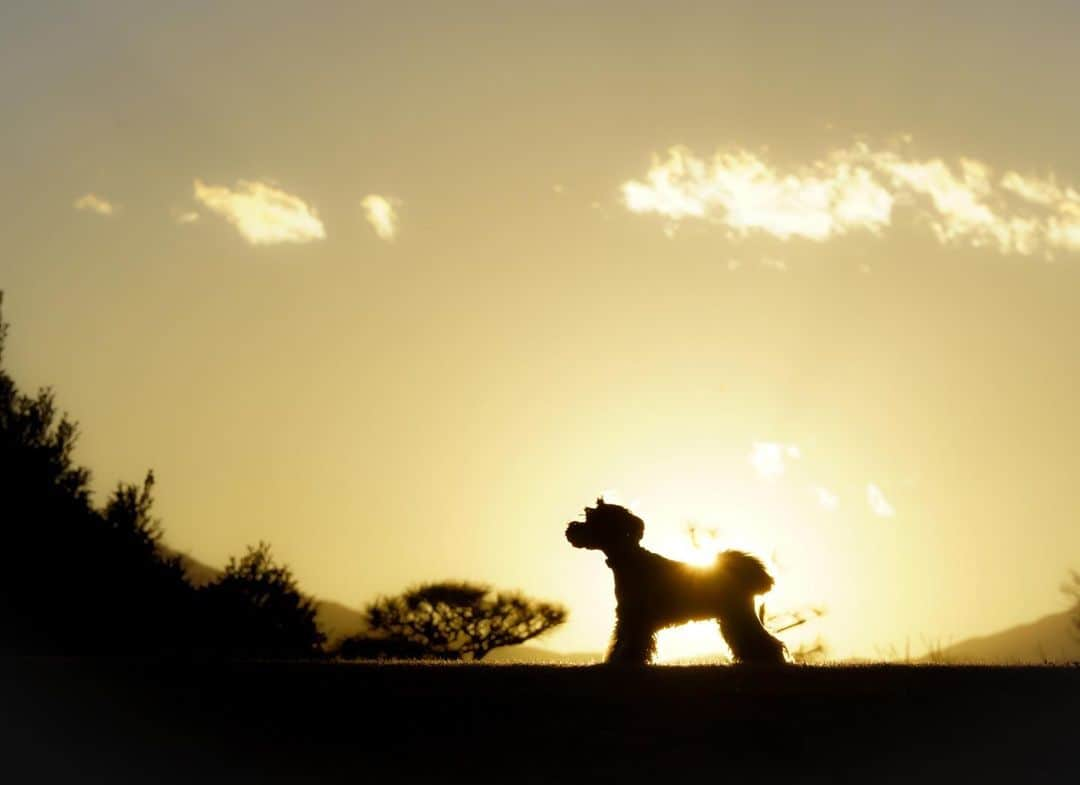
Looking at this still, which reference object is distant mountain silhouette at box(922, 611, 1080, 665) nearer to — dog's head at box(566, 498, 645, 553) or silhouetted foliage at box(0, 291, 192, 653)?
dog's head at box(566, 498, 645, 553)

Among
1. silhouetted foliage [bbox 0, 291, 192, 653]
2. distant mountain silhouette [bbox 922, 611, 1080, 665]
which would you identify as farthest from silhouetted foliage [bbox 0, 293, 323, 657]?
distant mountain silhouette [bbox 922, 611, 1080, 665]

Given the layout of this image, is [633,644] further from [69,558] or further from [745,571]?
[69,558]

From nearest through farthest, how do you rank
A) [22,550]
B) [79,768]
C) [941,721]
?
[79,768] < [941,721] < [22,550]

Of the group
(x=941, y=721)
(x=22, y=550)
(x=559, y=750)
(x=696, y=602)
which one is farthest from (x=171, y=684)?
A: (x=22, y=550)

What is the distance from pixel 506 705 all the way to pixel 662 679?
1888 millimetres

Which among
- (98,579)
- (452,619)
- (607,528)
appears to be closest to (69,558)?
(98,579)

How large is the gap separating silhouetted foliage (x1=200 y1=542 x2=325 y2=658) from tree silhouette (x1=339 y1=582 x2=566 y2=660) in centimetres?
772

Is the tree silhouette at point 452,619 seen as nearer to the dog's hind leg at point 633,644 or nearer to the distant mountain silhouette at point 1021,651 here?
the distant mountain silhouette at point 1021,651

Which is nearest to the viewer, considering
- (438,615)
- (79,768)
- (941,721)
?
(79,768)

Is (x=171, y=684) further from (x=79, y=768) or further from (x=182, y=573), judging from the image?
(x=182, y=573)

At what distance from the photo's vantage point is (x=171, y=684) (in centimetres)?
1241

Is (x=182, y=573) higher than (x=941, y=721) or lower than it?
higher

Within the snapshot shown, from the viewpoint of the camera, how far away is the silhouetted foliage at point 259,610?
50.1 m

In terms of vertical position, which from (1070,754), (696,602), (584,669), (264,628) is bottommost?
(1070,754)
